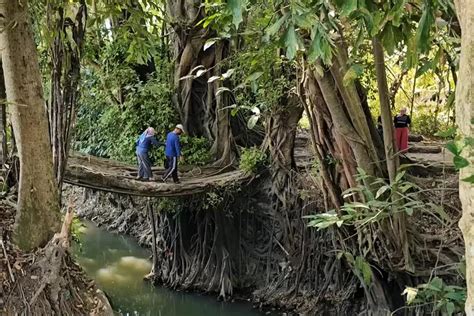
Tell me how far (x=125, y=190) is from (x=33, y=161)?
2324 mm

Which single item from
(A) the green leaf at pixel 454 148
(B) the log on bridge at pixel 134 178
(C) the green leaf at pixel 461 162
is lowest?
(B) the log on bridge at pixel 134 178

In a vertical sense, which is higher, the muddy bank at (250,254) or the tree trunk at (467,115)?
the tree trunk at (467,115)

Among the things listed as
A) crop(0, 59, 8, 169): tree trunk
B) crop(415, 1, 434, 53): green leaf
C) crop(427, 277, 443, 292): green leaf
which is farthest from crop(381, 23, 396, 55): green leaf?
crop(0, 59, 8, 169): tree trunk

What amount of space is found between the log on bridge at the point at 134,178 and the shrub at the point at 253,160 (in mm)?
87

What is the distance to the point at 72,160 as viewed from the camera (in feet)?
16.8

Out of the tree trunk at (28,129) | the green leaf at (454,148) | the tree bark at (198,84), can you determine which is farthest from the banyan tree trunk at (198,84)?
the green leaf at (454,148)

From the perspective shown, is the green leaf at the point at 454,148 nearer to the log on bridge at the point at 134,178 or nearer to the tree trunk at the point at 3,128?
the tree trunk at the point at 3,128

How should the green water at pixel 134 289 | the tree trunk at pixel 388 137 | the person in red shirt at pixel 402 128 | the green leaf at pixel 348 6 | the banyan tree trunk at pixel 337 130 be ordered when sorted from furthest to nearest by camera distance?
the green water at pixel 134 289
the person in red shirt at pixel 402 128
the banyan tree trunk at pixel 337 130
the tree trunk at pixel 388 137
the green leaf at pixel 348 6

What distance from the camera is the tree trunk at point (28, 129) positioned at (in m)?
2.89

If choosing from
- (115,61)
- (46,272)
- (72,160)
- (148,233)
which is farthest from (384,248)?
(148,233)

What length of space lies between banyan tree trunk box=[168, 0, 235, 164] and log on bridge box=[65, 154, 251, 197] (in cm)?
35

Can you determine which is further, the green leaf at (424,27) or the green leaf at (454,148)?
the green leaf at (424,27)

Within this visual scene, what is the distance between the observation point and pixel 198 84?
6582 millimetres

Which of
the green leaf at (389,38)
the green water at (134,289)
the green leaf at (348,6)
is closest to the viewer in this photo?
the green leaf at (348,6)
